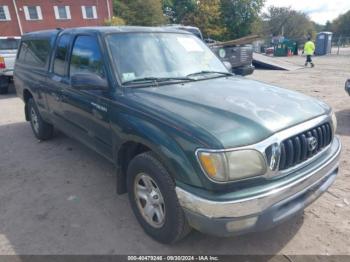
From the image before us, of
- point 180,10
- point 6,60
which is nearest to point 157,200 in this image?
point 6,60

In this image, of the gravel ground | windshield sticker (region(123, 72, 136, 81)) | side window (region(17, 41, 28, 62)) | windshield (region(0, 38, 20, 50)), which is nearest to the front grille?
the gravel ground

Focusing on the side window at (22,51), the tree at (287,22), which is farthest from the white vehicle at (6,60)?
the tree at (287,22)

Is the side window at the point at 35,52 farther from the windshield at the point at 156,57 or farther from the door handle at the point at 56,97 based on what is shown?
the windshield at the point at 156,57

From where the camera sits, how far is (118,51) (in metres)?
3.20

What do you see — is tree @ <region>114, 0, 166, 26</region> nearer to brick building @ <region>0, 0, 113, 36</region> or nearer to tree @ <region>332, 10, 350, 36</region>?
brick building @ <region>0, 0, 113, 36</region>

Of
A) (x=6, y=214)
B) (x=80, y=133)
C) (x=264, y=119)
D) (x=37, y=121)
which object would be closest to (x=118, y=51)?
(x=80, y=133)

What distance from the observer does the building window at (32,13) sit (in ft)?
112

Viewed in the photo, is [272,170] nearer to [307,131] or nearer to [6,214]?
[307,131]

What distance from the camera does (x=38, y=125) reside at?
220 inches

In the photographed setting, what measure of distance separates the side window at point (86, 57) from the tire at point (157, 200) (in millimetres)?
1103

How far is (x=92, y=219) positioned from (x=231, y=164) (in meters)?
1.84

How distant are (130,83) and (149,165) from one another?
3.05 ft

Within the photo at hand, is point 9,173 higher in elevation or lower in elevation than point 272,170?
lower

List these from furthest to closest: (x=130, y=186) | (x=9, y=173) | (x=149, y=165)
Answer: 1. (x=9, y=173)
2. (x=130, y=186)
3. (x=149, y=165)
